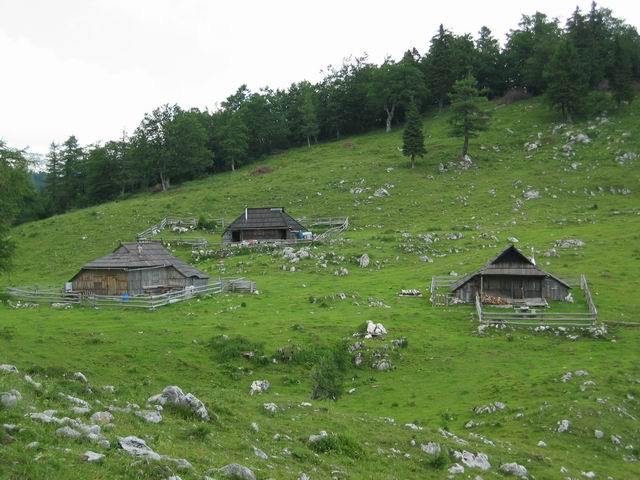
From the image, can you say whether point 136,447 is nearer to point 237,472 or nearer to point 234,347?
point 237,472

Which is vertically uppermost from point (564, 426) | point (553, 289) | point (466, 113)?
point (466, 113)

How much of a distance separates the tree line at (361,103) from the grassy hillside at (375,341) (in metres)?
9.12

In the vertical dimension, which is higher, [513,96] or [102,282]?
[513,96]

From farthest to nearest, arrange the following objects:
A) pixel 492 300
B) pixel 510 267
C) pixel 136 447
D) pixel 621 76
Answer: pixel 621 76, pixel 510 267, pixel 492 300, pixel 136 447

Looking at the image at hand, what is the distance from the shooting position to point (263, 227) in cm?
7156

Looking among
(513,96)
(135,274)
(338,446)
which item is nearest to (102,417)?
(338,446)

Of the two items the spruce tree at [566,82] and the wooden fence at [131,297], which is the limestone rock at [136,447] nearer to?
the wooden fence at [131,297]

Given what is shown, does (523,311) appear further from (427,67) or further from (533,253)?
(427,67)

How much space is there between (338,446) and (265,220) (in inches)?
2205

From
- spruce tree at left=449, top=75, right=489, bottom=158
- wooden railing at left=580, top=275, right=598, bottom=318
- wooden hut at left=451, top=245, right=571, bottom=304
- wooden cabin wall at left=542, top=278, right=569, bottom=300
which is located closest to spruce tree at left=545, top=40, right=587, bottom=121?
spruce tree at left=449, top=75, right=489, bottom=158

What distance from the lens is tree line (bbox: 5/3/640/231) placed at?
321 ft

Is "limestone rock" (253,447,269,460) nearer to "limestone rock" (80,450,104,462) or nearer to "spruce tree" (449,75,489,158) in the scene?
"limestone rock" (80,450,104,462)

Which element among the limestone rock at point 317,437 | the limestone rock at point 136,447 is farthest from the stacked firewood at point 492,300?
the limestone rock at point 136,447

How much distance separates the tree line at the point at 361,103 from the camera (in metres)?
97.9
